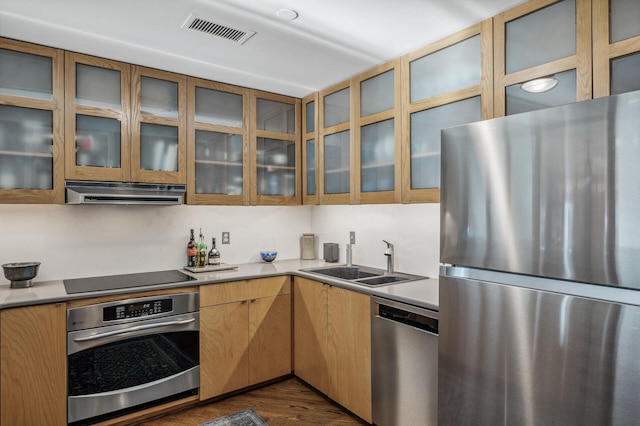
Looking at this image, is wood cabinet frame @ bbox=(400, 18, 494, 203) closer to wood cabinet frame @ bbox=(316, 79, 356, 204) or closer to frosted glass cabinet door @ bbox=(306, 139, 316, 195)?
wood cabinet frame @ bbox=(316, 79, 356, 204)

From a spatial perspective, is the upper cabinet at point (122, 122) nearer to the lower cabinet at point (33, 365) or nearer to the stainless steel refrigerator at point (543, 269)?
the lower cabinet at point (33, 365)

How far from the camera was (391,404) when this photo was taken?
2.21m

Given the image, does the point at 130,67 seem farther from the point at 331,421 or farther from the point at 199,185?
the point at 331,421

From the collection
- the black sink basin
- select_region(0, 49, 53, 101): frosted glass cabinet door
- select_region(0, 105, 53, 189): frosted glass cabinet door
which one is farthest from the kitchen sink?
select_region(0, 49, 53, 101): frosted glass cabinet door

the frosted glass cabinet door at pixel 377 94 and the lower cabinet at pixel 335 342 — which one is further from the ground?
the frosted glass cabinet door at pixel 377 94

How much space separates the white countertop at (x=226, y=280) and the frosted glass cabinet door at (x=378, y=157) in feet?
2.35

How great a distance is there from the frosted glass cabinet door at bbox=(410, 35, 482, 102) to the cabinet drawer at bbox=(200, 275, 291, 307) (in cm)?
171

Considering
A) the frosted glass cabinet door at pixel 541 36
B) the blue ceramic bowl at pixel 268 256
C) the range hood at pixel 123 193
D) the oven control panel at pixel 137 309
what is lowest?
the oven control panel at pixel 137 309

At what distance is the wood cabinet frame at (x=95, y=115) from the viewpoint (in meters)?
2.51

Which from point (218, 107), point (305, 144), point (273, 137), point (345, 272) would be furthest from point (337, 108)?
point (345, 272)

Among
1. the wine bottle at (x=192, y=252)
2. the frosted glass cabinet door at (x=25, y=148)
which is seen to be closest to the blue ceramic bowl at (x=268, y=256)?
the wine bottle at (x=192, y=252)

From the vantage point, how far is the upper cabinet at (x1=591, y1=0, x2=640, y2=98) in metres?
1.53

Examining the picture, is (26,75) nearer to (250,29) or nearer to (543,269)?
(250,29)

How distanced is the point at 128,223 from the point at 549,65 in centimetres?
296
